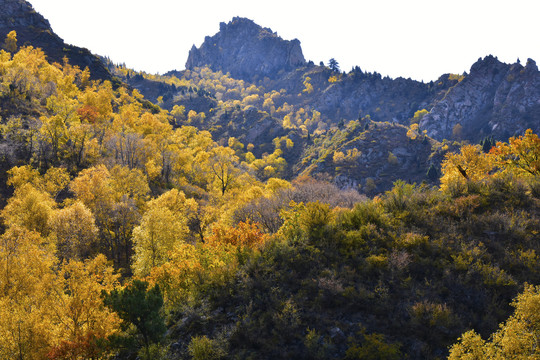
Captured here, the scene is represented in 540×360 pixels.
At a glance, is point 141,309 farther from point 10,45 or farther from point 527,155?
point 10,45

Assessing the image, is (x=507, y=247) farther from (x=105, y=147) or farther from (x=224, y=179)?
(x=105, y=147)

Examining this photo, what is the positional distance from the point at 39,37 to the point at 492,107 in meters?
255

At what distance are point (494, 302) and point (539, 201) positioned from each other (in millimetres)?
9570

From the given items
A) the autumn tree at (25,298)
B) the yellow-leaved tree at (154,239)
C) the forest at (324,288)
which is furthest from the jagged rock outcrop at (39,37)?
the forest at (324,288)

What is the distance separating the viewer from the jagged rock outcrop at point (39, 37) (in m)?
113

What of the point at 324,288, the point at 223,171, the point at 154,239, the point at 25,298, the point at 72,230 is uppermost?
the point at 324,288

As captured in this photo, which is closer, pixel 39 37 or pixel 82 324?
pixel 82 324

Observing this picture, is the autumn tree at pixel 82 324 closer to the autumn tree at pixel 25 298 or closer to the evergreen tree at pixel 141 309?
the autumn tree at pixel 25 298

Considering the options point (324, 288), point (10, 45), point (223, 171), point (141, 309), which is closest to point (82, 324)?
point (141, 309)

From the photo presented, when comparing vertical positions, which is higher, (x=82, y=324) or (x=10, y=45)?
(x=10, y=45)

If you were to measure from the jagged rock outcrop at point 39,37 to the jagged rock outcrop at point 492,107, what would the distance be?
197 m

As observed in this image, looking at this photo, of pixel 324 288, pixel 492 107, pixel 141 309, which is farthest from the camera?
pixel 492 107

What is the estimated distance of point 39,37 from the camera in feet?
391

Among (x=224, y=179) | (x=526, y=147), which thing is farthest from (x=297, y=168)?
(x=526, y=147)
